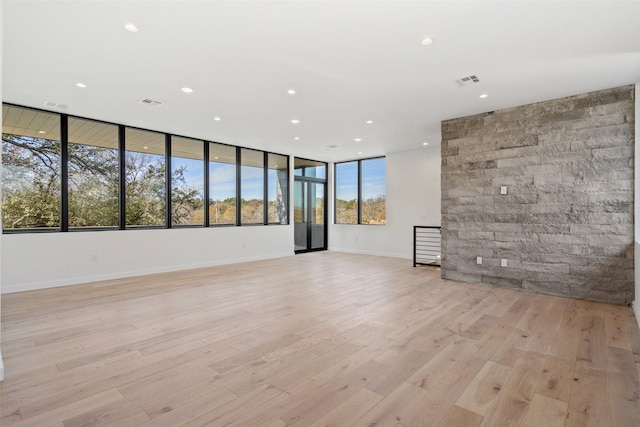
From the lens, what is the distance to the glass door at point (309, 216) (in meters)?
9.34

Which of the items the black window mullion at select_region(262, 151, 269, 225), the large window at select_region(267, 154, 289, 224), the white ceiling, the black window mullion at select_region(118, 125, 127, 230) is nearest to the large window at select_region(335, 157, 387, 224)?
the large window at select_region(267, 154, 289, 224)

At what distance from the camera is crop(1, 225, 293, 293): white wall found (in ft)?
15.8

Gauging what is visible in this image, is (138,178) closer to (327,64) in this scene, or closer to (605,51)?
(327,64)

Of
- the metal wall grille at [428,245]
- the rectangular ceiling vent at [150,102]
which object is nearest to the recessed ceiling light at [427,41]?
the rectangular ceiling vent at [150,102]

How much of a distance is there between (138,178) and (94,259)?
1.61m

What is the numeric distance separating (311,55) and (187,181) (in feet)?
15.0

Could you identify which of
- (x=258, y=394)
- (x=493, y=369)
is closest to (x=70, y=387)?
(x=258, y=394)

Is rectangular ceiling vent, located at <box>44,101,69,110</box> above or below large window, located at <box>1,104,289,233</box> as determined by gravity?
above

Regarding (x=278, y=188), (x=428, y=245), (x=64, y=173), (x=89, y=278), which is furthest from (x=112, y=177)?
(x=428, y=245)

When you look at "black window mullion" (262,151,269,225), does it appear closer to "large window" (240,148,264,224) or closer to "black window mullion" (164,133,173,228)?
"large window" (240,148,264,224)

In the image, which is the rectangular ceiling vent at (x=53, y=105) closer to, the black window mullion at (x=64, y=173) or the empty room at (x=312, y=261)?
the empty room at (x=312, y=261)

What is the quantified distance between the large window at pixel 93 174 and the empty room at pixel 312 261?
0.12ft

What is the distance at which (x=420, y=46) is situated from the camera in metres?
3.06

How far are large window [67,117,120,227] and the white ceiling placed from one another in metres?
0.47
